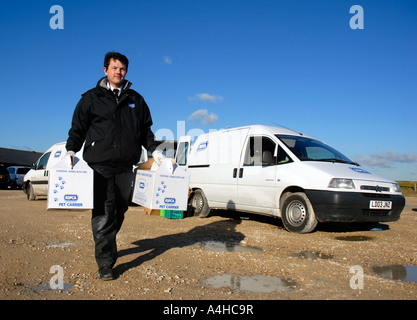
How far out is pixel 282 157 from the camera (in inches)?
266

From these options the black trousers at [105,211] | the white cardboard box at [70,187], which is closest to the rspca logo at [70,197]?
the white cardboard box at [70,187]

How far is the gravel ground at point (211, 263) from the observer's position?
3.25 meters

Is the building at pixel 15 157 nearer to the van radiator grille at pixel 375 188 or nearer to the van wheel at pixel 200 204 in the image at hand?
the van wheel at pixel 200 204

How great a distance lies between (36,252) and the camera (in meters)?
4.65

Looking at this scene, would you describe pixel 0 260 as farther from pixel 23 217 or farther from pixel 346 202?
pixel 346 202

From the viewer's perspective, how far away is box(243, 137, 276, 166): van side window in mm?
6852

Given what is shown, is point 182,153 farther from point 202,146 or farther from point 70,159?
point 70,159

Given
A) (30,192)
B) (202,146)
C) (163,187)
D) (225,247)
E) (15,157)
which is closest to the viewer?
(163,187)

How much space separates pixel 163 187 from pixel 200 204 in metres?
5.05

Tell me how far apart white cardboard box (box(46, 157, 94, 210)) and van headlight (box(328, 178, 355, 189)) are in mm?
3955

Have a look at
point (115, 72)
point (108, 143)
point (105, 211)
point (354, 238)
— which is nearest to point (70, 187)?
point (105, 211)

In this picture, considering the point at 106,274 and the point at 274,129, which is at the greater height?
the point at 274,129

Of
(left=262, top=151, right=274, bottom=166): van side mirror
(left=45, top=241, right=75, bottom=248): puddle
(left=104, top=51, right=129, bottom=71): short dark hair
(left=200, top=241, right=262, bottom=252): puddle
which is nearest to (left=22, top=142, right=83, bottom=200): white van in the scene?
(left=45, top=241, right=75, bottom=248): puddle

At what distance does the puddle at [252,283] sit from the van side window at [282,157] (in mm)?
3215
